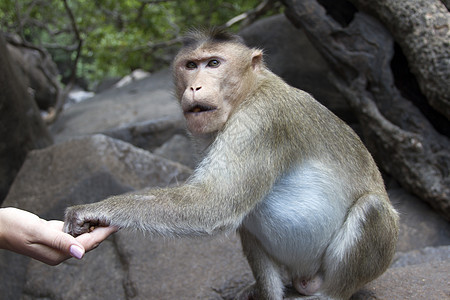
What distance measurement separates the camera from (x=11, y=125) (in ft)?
20.9

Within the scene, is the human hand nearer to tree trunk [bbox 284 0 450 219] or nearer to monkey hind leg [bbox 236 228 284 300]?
monkey hind leg [bbox 236 228 284 300]

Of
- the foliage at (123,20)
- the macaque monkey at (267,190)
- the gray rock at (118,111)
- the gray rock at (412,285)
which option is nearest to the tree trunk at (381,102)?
the gray rock at (412,285)

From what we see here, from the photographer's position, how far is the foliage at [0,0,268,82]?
10.8 meters

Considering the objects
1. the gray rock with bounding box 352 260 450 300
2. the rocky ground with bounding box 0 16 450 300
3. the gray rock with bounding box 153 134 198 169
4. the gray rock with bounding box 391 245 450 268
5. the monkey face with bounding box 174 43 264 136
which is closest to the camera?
the monkey face with bounding box 174 43 264 136

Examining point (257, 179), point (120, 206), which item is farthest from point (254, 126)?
point (120, 206)

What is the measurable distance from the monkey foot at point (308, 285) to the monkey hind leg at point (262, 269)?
0.15 metres

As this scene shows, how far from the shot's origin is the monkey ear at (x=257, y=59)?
12.7 ft

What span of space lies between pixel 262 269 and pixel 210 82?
1557 mm

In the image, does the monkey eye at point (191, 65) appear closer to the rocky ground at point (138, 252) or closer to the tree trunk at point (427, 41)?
the rocky ground at point (138, 252)

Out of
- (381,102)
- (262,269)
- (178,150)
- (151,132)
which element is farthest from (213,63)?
(151,132)

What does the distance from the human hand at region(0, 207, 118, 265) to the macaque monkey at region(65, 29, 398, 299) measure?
4.8 inches

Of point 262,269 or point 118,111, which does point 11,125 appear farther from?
point 262,269

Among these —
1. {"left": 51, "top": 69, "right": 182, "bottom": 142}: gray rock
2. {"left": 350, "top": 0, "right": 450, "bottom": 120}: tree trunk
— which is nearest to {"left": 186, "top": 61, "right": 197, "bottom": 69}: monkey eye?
{"left": 350, "top": 0, "right": 450, "bottom": 120}: tree trunk

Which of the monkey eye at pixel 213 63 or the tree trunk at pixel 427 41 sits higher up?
the monkey eye at pixel 213 63
